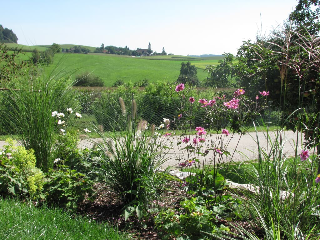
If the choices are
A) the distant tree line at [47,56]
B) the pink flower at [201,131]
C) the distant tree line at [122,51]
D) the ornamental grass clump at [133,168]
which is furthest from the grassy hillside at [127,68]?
the ornamental grass clump at [133,168]

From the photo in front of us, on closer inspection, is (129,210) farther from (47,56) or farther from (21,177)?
(47,56)

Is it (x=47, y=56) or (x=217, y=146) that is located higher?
(x=47, y=56)

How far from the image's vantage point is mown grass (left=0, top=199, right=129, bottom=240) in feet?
7.80

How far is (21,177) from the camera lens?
3.39 m

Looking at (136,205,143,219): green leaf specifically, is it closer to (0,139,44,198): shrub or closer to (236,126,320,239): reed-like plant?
(236,126,320,239): reed-like plant

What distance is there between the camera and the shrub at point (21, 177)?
3.28m

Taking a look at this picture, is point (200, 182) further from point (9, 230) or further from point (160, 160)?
point (9, 230)

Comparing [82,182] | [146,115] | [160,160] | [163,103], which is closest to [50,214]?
[82,182]

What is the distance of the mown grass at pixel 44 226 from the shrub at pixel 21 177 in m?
0.31

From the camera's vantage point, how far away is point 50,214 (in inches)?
113

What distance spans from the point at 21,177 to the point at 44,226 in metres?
1.07

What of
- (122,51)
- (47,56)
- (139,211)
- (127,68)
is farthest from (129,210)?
(122,51)

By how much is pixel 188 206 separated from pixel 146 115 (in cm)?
773

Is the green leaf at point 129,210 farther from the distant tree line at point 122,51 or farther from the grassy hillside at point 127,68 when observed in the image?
the distant tree line at point 122,51
